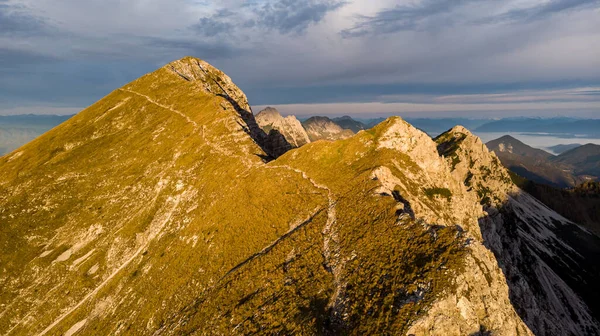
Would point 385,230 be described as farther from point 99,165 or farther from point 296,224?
point 99,165

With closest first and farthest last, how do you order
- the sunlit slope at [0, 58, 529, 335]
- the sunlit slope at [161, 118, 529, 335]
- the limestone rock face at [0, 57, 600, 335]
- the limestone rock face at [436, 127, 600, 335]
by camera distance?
the sunlit slope at [161, 118, 529, 335], the sunlit slope at [0, 58, 529, 335], the limestone rock face at [0, 57, 600, 335], the limestone rock face at [436, 127, 600, 335]

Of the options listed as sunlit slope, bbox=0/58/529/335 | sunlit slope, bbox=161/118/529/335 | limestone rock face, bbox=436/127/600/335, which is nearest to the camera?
sunlit slope, bbox=161/118/529/335

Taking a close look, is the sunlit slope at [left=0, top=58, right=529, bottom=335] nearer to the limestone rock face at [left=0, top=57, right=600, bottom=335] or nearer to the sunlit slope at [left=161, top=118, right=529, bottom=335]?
the sunlit slope at [left=161, top=118, right=529, bottom=335]

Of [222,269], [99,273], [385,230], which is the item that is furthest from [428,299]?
[99,273]

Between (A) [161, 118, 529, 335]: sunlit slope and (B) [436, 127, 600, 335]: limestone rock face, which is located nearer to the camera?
(A) [161, 118, 529, 335]: sunlit slope

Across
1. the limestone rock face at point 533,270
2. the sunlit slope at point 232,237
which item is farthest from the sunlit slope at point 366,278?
the limestone rock face at point 533,270

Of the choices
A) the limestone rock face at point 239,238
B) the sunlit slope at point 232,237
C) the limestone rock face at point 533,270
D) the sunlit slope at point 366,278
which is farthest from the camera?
the limestone rock face at point 533,270

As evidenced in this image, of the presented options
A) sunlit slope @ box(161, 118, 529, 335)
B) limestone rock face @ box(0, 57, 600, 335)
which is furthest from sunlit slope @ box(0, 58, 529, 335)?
limestone rock face @ box(0, 57, 600, 335)

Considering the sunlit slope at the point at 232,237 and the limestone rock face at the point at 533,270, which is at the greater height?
the sunlit slope at the point at 232,237

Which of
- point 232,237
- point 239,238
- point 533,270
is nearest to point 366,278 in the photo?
point 239,238

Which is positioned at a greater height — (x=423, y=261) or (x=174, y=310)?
(x=423, y=261)

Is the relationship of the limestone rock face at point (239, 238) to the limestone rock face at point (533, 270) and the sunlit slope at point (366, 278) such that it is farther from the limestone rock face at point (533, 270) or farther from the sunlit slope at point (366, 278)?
the limestone rock face at point (533, 270)
